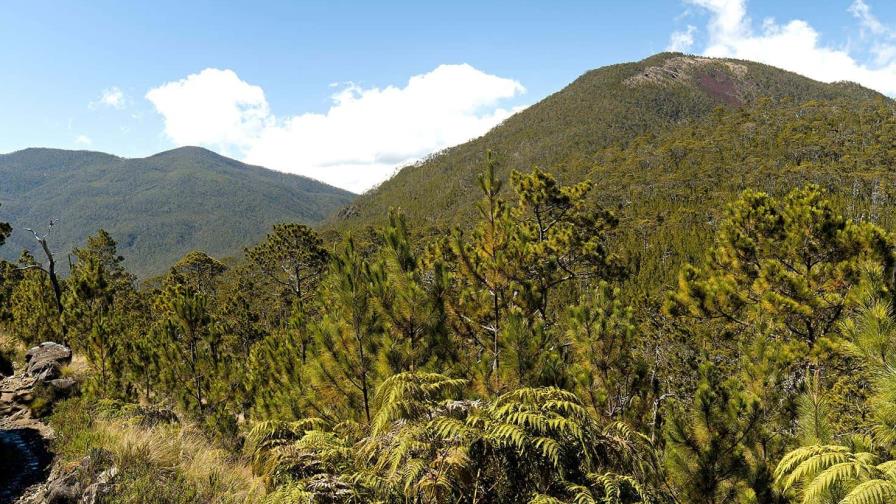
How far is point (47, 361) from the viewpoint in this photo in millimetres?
14656

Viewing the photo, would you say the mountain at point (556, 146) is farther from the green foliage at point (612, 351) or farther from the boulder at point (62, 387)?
the green foliage at point (612, 351)

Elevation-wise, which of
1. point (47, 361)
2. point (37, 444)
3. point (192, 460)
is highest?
point (192, 460)

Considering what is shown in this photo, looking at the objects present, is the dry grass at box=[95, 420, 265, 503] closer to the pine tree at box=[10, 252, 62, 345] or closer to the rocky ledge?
the rocky ledge

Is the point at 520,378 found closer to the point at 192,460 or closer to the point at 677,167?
the point at 192,460

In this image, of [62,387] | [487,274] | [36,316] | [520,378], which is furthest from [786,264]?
[36,316]

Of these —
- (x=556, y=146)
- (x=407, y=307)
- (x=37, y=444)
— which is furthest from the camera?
(x=556, y=146)

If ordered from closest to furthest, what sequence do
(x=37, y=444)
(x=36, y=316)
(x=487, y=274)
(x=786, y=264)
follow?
(x=487, y=274)
(x=37, y=444)
(x=786, y=264)
(x=36, y=316)

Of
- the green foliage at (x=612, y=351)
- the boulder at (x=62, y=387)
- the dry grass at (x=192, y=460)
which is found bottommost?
the boulder at (x=62, y=387)

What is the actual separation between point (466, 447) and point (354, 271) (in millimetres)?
3749

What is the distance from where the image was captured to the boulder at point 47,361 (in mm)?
13836

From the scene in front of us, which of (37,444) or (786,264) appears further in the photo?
(786,264)

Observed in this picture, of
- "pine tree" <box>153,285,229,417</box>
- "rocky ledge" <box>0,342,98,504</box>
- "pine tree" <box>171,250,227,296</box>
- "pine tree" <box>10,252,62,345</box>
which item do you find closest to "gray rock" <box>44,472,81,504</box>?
"rocky ledge" <box>0,342,98,504</box>

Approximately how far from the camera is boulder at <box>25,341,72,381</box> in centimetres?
1384

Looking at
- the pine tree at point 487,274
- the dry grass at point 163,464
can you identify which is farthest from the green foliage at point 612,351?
the dry grass at point 163,464
